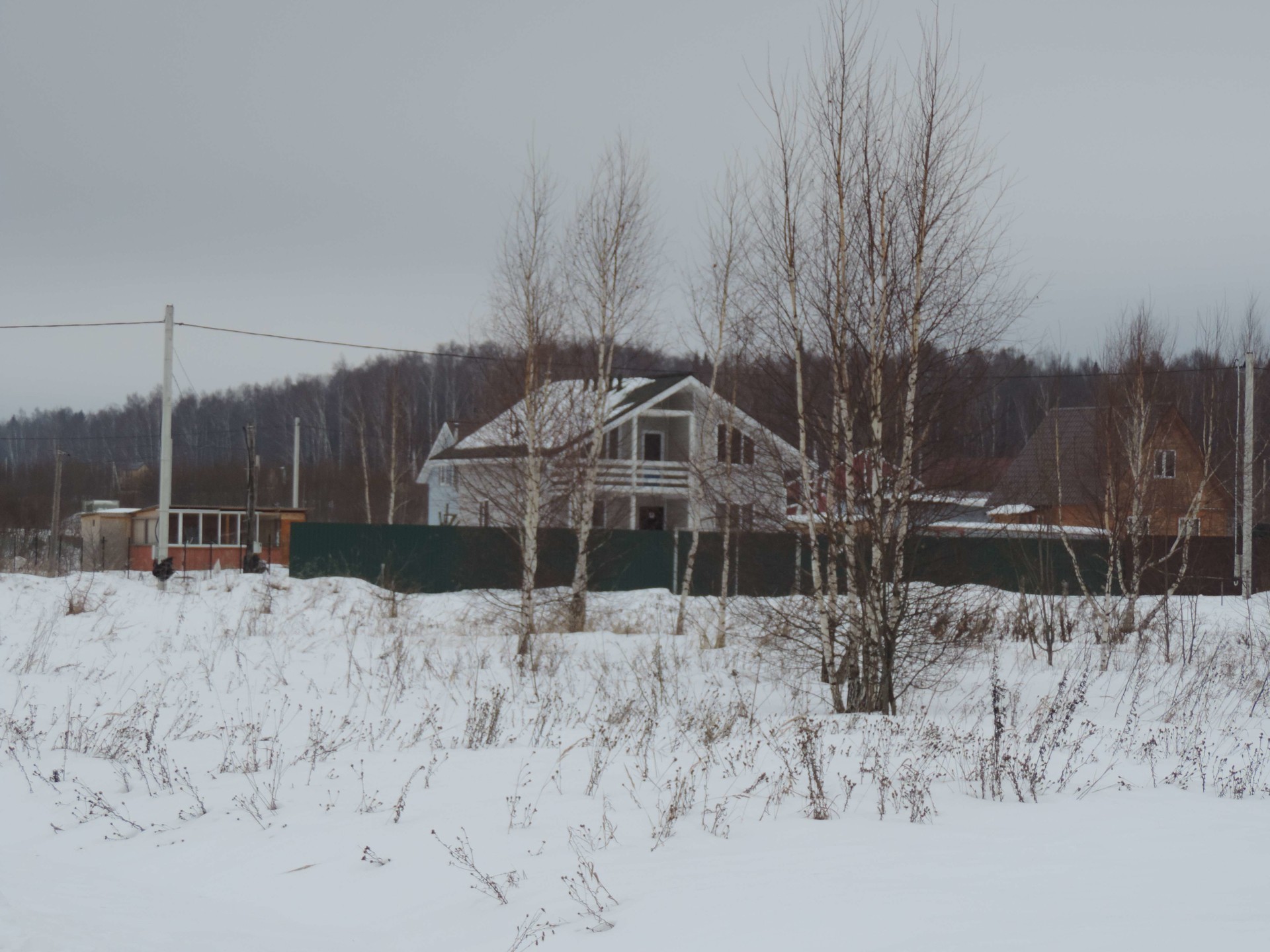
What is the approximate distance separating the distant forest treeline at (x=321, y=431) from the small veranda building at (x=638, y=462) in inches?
39.0

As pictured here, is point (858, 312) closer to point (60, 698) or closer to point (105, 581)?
point (60, 698)

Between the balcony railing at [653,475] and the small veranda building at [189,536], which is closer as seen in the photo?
the balcony railing at [653,475]

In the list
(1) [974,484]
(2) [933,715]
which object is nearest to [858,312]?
(1) [974,484]

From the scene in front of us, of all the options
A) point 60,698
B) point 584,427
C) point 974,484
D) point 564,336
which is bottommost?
point 60,698

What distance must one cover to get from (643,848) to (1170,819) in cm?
318

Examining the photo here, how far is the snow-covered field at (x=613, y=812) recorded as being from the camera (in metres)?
4.54

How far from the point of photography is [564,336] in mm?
18219

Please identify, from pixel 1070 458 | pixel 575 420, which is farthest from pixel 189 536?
pixel 1070 458

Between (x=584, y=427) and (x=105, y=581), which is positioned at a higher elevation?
(x=584, y=427)

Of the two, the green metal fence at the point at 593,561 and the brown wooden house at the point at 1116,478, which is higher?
the brown wooden house at the point at 1116,478

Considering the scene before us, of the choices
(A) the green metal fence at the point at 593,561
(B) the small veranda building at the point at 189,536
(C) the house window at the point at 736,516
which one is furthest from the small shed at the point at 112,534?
(C) the house window at the point at 736,516

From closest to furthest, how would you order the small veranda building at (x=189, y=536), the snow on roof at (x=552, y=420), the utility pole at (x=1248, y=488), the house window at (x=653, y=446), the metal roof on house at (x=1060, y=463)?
→ the snow on roof at (x=552, y=420) → the metal roof on house at (x=1060, y=463) → the utility pole at (x=1248, y=488) → the small veranda building at (x=189, y=536) → the house window at (x=653, y=446)

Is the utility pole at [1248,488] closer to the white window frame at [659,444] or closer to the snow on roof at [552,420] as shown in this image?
the snow on roof at [552,420]

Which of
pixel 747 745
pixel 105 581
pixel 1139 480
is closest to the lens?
pixel 747 745
